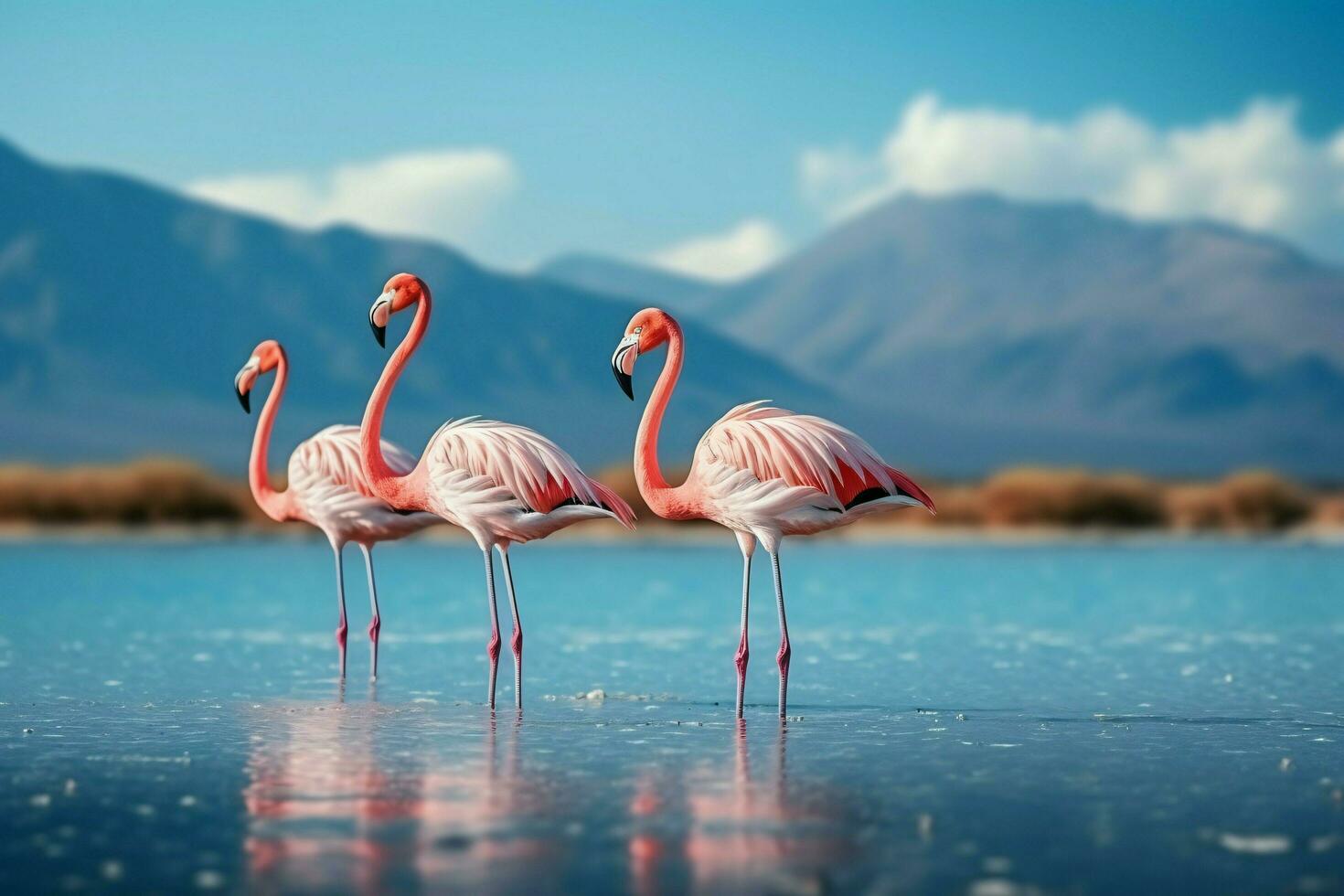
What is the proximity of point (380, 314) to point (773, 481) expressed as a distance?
301cm

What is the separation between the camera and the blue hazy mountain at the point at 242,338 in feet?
400

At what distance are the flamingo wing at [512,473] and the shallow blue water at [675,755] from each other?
131 cm

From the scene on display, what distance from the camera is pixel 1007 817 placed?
7125mm

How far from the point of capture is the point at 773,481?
33.5 ft

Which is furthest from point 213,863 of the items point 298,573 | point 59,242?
point 59,242

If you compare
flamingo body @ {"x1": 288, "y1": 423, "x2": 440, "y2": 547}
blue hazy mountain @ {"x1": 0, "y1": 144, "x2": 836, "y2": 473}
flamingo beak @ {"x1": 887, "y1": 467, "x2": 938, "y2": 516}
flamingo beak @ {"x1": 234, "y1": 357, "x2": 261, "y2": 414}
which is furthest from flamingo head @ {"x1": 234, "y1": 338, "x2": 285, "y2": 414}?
blue hazy mountain @ {"x1": 0, "y1": 144, "x2": 836, "y2": 473}

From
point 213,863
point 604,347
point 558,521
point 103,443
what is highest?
point 604,347

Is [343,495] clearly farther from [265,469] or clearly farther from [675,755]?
[675,755]

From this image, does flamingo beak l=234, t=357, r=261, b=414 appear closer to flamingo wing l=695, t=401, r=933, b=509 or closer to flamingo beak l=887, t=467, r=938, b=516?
flamingo wing l=695, t=401, r=933, b=509

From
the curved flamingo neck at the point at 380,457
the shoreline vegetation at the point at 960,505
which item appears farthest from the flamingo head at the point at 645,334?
the shoreline vegetation at the point at 960,505

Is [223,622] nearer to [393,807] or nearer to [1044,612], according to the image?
[1044,612]

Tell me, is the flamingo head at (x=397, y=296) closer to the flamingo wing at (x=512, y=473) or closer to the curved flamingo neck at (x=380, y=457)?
the curved flamingo neck at (x=380, y=457)

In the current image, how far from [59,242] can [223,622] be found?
146 m

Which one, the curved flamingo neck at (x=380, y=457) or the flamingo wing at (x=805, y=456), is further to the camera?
the curved flamingo neck at (x=380, y=457)
